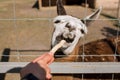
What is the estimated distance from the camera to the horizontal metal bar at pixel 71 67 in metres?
1.37

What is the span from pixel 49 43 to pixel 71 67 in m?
2.47

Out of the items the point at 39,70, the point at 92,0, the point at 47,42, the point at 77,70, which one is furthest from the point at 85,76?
the point at 92,0

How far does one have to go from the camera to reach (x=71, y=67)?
137 centimetres

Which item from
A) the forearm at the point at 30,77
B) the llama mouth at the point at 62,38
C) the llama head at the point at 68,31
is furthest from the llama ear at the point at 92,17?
the forearm at the point at 30,77

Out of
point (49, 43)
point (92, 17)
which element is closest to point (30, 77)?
point (92, 17)

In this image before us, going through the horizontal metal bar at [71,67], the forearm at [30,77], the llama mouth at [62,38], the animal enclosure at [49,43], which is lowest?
the animal enclosure at [49,43]

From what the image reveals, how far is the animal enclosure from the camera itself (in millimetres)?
1382

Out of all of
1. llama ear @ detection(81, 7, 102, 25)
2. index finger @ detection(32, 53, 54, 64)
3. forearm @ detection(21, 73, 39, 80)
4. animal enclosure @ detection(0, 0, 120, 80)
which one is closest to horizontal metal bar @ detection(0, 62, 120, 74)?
animal enclosure @ detection(0, 0, 120, 80)

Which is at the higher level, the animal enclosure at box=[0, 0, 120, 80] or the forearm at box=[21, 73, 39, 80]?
the forearm at box=[21, 73, 39, 80]

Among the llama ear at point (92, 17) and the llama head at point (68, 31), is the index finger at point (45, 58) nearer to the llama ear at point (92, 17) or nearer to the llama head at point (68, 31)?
the llama head at point (68, 31)

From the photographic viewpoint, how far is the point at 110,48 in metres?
2.13

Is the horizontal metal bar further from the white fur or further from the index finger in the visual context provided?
the index finger

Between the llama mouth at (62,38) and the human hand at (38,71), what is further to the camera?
the llama mouth at (62,38)

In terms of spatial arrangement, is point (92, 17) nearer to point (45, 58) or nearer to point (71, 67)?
point (71, 67)
